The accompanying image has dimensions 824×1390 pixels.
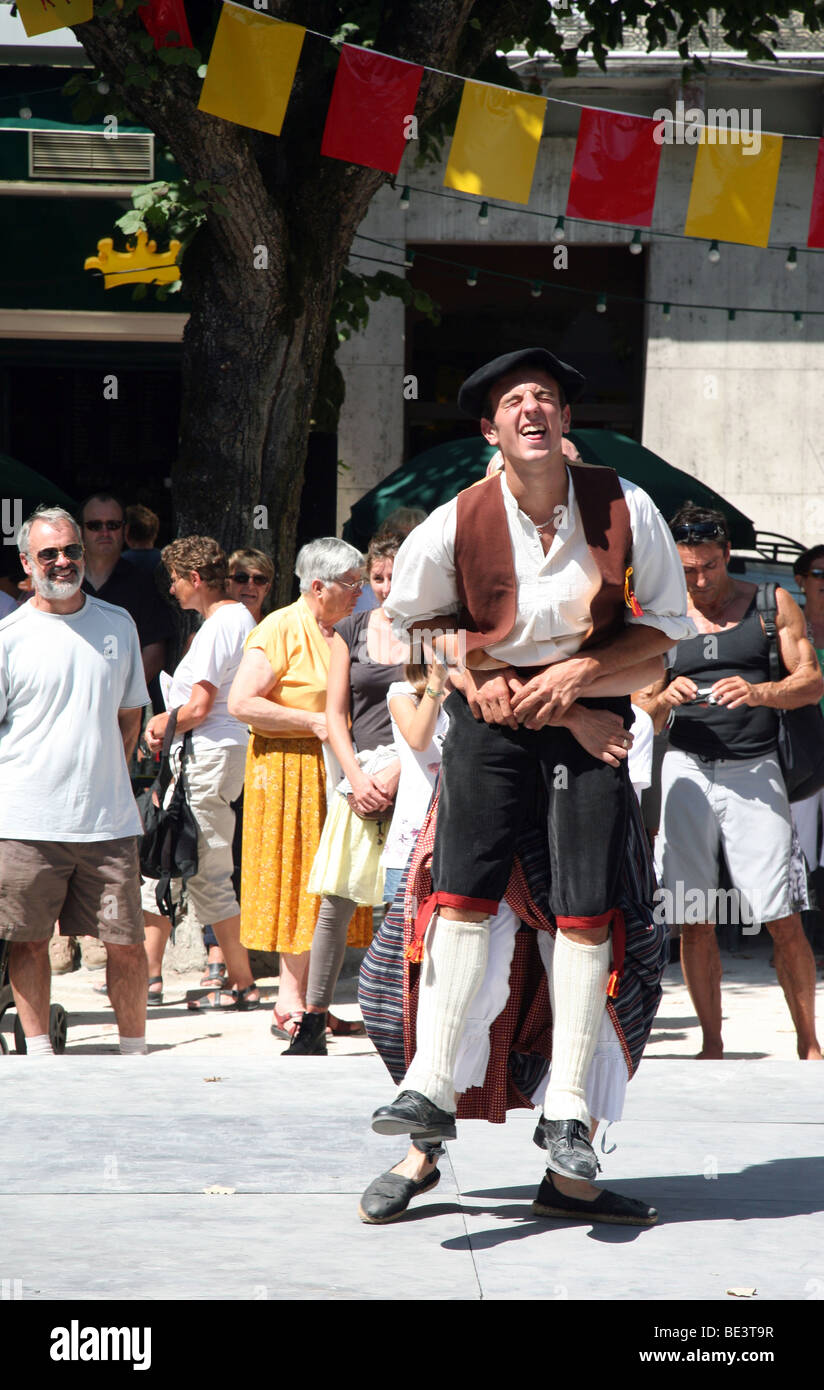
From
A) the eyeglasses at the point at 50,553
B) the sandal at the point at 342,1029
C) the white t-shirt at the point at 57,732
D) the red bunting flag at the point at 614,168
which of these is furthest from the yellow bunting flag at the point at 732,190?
the sandal at the point at 342,1029

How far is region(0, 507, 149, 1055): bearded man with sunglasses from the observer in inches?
223

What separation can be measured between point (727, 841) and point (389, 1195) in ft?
9.76

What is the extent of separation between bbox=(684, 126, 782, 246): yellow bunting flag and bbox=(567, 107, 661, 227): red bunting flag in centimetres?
28

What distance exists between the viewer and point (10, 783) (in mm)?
5684

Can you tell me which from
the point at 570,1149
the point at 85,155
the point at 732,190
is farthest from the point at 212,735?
the point at 85,155

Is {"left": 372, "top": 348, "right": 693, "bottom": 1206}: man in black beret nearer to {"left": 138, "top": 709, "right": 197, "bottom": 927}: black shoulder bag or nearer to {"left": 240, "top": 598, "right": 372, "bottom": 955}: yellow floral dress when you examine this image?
{"left": 240, "top": 598, "right": 372, "bottom": 955}: yellow floral dress

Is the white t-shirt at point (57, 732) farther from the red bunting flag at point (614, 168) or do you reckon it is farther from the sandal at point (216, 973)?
the red bunting flag at point (614, 168)

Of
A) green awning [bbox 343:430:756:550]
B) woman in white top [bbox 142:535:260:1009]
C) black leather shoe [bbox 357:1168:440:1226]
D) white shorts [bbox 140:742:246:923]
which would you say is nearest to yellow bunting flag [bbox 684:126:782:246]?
green awning [bbox 343:430:756:550]

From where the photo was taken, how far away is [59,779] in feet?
18.7

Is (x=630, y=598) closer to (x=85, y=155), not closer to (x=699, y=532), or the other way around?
(x=699, y=532)

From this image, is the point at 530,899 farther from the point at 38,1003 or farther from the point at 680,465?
the point at 680,465

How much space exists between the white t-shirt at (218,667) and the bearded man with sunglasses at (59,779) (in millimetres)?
1523

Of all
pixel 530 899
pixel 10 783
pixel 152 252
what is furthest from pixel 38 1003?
pixel 152 252

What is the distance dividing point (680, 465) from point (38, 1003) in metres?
10.6
